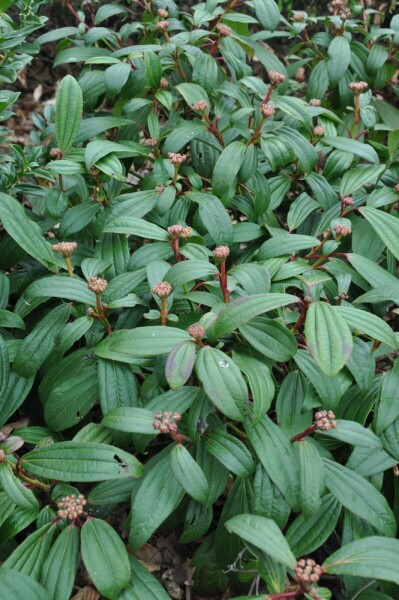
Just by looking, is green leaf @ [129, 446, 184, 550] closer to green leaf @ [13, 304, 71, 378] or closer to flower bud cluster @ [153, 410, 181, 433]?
flower bud cluster @ [153, 410, 181, 433]

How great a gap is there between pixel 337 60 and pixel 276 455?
5.55ft

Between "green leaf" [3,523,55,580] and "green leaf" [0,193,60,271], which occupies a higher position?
"green leaf" [0,193,60,271]

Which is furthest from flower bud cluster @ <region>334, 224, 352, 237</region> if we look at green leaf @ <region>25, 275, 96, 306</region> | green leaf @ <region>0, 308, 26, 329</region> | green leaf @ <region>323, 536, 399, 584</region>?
green leaf @ <region>0, 308, 26, 329</region>

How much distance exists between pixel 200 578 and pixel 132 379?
58cm

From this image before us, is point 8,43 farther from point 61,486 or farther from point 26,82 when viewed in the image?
point 26,82

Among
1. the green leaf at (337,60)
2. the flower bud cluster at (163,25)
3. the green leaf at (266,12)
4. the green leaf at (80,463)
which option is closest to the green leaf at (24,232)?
the green leaf at (80,463)

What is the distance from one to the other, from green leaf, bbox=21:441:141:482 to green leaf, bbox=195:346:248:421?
253 mm

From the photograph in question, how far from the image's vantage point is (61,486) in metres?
1.65

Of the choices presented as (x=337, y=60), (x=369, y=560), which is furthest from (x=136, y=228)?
(x=337, y=60)

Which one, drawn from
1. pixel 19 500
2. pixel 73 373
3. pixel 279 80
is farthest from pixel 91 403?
pixel 279 80

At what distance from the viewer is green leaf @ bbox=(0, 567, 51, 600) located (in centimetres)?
140

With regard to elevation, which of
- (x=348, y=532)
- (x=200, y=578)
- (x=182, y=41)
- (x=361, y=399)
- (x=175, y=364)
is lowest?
(x=200, y=578)

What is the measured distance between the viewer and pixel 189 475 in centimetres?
146

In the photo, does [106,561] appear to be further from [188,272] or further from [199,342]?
[188,272]
